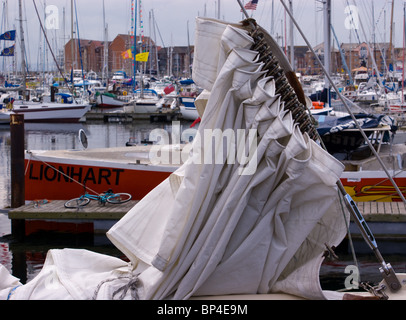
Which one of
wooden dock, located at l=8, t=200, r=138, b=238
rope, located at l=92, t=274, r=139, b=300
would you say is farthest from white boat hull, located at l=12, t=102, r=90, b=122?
rope, located at l=92, t=274, r=139, b=300

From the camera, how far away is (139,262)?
14.3 feet

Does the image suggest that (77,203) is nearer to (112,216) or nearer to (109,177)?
(112,216)

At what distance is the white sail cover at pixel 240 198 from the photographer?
388 cm

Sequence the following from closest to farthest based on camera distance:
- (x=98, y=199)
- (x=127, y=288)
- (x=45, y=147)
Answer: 1. (x=127, y=288)
2. (x=98, y=199)
3. (x=45, y=147)

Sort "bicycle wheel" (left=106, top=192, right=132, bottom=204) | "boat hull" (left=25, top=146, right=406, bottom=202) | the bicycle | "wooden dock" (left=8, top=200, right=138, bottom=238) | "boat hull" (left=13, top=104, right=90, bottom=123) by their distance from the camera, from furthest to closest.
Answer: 1. "boat hull" (left=13, top=104, right=90, bottom=123)
2. "boat hull" (left=25, top=146, right=406, bottom=202)
3. "bicycle wheel" (left=106, top=192, right=132, bottom=204)
4. the bicycle
5. "wooden dock" (left=8, top=200, right=138, bottom=238)

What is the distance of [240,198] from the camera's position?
12.8ft

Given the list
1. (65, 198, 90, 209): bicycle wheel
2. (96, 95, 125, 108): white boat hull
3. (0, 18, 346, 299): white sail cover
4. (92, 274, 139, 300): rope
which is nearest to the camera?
(0, 18, 346, 299): white sail cover

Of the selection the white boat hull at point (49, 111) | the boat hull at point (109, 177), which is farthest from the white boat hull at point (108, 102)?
the boat hull at point (109, 177)

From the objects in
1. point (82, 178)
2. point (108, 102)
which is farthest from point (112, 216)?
point (108, 102)

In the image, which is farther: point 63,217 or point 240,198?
point 63,217

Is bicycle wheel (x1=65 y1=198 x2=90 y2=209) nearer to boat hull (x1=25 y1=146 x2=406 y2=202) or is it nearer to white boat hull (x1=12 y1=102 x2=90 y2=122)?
boat hull (x1=25 y1=146 x2=406 y2=202)

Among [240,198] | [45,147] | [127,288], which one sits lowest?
[45,147]

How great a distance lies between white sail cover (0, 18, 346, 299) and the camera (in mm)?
3881
